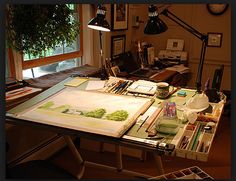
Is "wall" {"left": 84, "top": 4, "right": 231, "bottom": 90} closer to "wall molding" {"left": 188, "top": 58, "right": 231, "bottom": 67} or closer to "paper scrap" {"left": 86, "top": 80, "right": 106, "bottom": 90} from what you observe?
"wall molding" {"left": 188, "top": 58, "right": 231, "bottom": 67}

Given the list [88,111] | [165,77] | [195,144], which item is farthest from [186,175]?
[165,77]

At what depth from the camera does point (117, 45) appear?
335cm

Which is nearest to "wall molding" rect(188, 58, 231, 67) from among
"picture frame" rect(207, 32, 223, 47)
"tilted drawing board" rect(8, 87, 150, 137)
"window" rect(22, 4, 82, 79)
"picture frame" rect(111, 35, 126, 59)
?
"picture frame" rect(207, 32, 223, 47)

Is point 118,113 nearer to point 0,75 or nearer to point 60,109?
point 60,109

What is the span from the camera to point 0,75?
1.10m

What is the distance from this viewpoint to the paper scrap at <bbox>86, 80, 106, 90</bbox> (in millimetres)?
2020

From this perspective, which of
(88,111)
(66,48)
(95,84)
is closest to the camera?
(88,111)

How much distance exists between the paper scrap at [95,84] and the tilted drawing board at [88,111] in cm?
12

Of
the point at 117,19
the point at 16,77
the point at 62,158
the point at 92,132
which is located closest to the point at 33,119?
the point at 92,132

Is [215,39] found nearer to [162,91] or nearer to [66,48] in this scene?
[66,48]

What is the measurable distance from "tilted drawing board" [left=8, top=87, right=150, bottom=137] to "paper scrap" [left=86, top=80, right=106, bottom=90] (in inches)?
4.6

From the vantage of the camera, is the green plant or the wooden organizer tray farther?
the green plant

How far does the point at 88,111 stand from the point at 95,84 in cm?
56

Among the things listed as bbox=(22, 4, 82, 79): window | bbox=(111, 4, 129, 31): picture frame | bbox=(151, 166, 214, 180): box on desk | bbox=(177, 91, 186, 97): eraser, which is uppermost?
bbox=(111, 4, 129, 31): picture frame
